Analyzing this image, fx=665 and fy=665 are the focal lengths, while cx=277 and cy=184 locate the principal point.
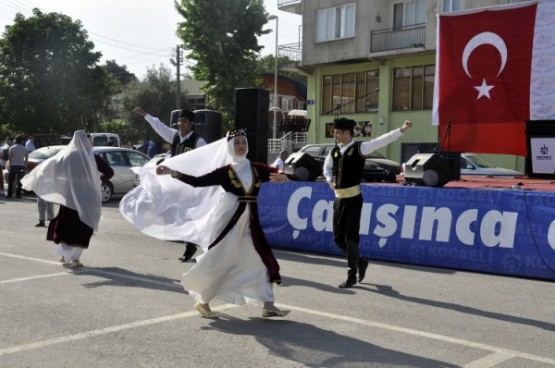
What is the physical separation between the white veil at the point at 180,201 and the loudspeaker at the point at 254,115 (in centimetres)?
456

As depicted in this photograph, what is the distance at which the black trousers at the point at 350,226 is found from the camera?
8008 millimetres

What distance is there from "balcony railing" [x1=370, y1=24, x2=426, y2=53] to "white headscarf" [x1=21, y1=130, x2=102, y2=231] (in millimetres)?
21470

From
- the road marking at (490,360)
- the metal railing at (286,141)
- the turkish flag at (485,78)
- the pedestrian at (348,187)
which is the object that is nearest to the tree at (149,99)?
the metal railing at (286,141)

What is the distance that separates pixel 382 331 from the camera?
5.87 metres

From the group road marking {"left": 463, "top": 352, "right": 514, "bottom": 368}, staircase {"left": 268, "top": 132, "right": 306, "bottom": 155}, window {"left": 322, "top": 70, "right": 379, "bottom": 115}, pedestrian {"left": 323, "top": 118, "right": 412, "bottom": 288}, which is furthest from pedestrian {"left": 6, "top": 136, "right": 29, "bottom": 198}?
staircase {"left": 268, "top": 132, "right": 306, "bottom": 155}

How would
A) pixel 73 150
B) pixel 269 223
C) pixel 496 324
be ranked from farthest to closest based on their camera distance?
pixel 269 223, pixel 73 150, pixel 496 324

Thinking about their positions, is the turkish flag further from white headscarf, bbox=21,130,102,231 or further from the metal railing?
the metal railing

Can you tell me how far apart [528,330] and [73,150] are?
6431mm

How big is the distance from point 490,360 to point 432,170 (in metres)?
5.50

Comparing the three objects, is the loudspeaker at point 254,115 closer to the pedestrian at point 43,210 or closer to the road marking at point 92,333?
the pedestrian at point 43,210

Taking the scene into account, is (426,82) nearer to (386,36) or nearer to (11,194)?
(386,36)

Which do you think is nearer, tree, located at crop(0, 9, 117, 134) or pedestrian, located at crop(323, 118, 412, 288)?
pedestrian, located at crop(323, 118, 412, 288)

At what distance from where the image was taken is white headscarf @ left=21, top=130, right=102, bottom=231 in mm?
9258

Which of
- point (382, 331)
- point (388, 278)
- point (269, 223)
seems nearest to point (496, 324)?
point (382, 331)
